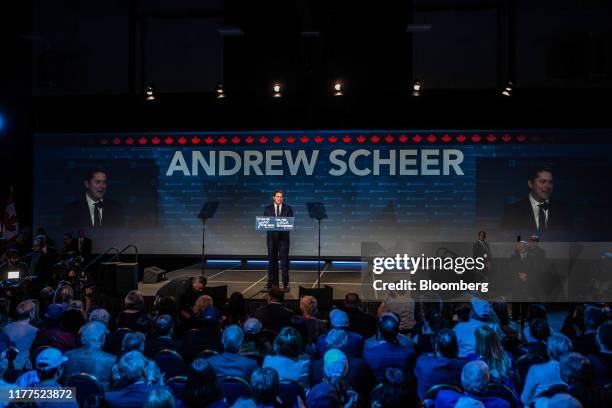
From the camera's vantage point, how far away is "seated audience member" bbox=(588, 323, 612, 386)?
381 cm

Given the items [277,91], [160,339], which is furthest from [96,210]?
[160,339]

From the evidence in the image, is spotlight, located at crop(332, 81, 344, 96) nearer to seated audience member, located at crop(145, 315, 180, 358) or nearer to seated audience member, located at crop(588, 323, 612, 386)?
seated audience member, located at crop(145, 315, 180, 358)

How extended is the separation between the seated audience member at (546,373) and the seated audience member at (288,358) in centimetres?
153

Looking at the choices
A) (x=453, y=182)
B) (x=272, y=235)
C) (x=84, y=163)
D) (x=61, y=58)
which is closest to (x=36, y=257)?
(x=272, y=235)

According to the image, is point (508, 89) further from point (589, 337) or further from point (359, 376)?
point (359, 376)

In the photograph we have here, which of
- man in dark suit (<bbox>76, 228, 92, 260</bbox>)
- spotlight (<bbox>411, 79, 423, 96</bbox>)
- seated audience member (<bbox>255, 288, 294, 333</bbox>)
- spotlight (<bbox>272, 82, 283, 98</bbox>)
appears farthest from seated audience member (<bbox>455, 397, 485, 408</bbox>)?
man in dark suit (<bbox>76, 228, 92, 260</bbox>)

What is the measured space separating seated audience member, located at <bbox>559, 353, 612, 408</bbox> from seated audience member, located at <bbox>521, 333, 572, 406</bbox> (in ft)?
1.32

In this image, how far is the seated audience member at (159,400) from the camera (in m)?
2.73

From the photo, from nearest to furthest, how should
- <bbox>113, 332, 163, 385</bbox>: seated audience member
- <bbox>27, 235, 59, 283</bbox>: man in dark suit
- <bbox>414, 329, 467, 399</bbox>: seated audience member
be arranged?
1. <bbox>113, 332, 163, 385</bbox>: seated audience member
2. <bbox>414, 329, 467, 399</bbox>: seated audience member
3. <bbox>27, 235, 59, 283</bbox>: man in dark suit

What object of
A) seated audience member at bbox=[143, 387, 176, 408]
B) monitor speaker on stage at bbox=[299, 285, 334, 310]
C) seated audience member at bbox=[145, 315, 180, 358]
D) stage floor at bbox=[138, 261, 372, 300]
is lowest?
stage floor at bbox=[138, 261, 372, 300]

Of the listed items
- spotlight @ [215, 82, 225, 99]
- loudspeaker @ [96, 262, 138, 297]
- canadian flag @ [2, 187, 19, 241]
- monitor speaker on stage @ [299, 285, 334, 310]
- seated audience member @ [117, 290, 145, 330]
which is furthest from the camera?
canadian flag @ [2, 187, 19, 241]

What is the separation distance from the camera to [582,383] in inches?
123

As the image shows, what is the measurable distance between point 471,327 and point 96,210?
37.1 ft

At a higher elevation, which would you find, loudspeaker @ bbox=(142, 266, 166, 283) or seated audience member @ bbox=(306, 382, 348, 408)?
seated audience member @ bbox=(306, 382, 348, 408)
